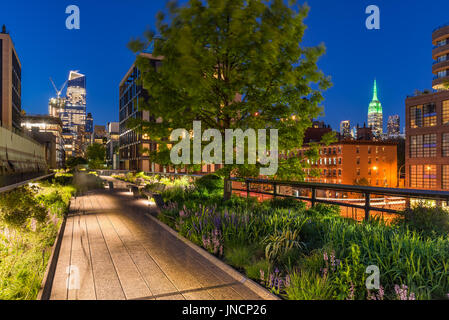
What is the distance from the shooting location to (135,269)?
5609 mm

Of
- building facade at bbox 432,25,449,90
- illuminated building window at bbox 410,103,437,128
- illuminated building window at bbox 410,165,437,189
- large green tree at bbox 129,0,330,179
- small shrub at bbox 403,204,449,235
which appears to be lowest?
illuminated building window at bbox 410,165,437,189

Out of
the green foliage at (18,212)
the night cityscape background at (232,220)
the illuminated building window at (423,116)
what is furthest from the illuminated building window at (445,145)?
the green foliage at (18,212)

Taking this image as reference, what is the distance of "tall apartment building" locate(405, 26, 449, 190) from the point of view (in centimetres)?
5972

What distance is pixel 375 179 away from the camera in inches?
3986

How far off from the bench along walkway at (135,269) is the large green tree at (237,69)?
3.05m

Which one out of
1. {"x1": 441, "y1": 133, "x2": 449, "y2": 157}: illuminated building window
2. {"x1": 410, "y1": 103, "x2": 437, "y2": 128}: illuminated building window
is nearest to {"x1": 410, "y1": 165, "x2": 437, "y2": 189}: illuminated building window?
→ {"x1": 441, "y1": 133, "x2": 449, "y2": 157}: illuminated building window

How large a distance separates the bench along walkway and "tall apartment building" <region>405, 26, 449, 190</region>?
224ft

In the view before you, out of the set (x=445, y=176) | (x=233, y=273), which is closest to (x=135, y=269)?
(x=233, y=273)

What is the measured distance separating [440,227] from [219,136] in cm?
607

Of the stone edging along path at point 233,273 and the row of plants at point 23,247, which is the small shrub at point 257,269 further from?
the row of plants at point 23,247

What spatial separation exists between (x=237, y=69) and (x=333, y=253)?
6.70 metres

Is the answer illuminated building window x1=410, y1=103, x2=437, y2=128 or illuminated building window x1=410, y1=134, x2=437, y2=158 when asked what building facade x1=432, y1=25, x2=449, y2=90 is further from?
illuminated building window x1=410, y1=134, x2=437, y2=158

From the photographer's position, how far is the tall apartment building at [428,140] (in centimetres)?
5972
